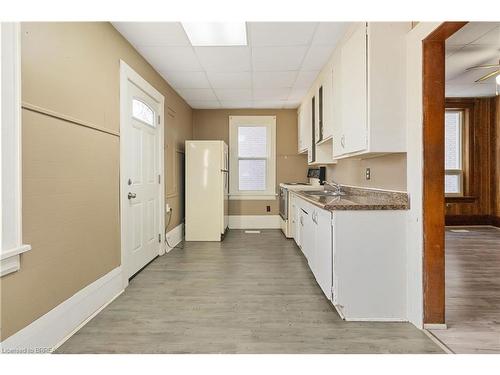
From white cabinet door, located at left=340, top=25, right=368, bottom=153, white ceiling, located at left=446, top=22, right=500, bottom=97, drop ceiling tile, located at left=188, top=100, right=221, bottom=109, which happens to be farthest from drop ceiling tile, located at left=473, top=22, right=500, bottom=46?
drop ceiling tile, located at left=188, top=100, right=221, bottom=109

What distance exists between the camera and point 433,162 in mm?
2164

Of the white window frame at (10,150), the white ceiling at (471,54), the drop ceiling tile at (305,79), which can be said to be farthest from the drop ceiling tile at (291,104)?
the white window frame at (10,150)

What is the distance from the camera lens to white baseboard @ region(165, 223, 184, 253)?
4704 mm

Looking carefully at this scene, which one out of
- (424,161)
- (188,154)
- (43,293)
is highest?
(188,154)

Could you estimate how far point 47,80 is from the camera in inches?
77.5

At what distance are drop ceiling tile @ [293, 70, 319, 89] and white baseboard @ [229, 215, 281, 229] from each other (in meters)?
2.64

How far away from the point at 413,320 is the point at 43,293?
2392 mm

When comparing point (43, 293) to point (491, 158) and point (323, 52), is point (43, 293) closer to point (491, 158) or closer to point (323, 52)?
point (323, 52)

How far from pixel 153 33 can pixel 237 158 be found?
3608mm

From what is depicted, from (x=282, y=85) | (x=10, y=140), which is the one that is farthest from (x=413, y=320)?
(x=282, y=85)

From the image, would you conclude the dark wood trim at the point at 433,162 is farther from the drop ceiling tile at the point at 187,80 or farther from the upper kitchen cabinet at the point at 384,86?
the drop ceiling tile at the point at 187,80

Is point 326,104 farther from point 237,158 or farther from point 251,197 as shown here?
point 251,197

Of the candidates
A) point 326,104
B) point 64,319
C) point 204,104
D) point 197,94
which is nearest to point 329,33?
point 326,104

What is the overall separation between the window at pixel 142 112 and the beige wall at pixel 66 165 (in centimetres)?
47
